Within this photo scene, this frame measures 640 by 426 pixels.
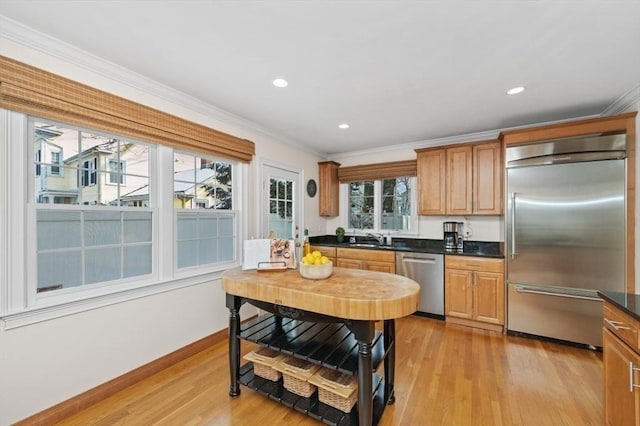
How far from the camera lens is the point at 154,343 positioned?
7.72 feet

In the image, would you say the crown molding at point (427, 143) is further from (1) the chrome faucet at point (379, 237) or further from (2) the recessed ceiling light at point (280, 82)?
(2) the recessed ceiling light at point (280, 82)

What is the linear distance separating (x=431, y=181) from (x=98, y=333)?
13.0ft

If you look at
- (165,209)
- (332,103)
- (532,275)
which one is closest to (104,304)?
(165,209)

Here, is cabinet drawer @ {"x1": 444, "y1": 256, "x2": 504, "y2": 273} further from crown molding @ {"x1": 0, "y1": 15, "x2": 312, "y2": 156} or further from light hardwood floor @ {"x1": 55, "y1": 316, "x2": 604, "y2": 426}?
crown molding @ {"x1": 0, "y1": 15, "x2": 312, "y2": 156}

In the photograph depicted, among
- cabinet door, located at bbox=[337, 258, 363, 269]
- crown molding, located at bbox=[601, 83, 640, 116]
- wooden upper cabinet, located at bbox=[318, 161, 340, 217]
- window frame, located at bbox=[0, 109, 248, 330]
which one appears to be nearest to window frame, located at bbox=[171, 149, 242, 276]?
window frame, located at bbox=[0, 109, 248, 330]

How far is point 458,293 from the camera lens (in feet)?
11.0

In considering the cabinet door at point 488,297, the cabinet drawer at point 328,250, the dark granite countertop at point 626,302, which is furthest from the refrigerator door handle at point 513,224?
the cabinet drawer at point 328,250

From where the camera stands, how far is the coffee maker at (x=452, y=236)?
3.78 metres

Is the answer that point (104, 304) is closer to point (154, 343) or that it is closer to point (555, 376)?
point (154, 343)

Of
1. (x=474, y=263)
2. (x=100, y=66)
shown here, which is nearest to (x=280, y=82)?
(x=100, y=66)

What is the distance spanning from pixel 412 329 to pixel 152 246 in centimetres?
298

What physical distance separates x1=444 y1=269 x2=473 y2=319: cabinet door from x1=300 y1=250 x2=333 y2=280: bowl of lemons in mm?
2204

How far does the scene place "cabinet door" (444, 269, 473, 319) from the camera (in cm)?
330

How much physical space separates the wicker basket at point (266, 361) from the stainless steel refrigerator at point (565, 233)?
271 cm
